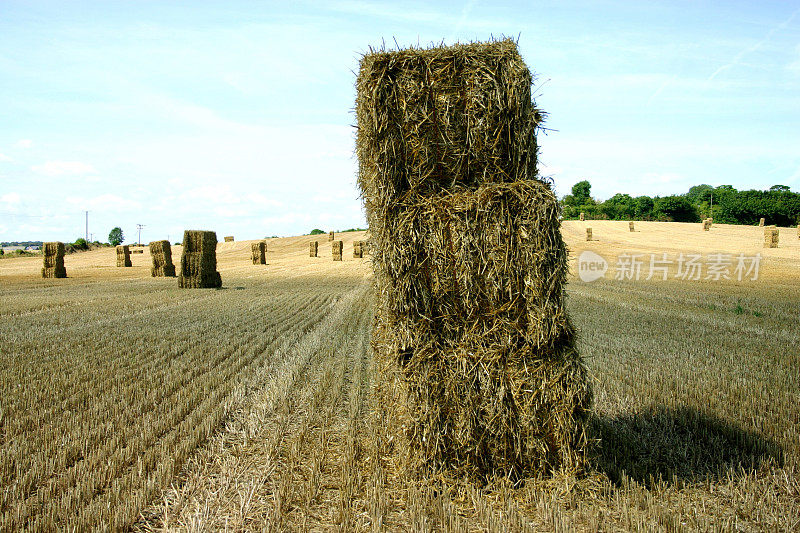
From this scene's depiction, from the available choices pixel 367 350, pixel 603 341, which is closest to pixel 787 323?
pixel 603 341

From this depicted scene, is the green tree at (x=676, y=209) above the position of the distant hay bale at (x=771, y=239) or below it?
above

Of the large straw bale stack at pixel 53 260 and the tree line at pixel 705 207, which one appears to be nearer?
the large straw bale stack at pixel 53 260

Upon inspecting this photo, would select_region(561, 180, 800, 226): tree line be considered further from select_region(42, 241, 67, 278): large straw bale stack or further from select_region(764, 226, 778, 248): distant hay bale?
select_region(42, 241, 67, 278): large straw bale stack

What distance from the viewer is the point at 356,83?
4750 mm

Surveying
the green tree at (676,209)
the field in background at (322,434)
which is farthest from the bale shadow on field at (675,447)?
the green tree at (676,209)

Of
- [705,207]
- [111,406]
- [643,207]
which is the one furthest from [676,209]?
[111,406]

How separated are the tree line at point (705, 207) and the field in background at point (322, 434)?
58.6m

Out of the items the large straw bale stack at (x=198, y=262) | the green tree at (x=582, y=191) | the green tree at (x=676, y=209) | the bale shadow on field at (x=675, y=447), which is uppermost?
the green tree at (x=582, y=191)

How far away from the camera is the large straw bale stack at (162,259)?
3262 centimetres

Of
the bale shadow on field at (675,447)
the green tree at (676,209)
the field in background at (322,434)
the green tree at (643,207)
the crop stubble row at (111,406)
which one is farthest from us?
the green tree at (643,207)

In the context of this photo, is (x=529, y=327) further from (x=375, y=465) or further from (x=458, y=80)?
(x=458, y=80)

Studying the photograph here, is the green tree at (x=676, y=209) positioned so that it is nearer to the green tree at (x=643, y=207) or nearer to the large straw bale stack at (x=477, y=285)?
the green tree at (x=643, y=207)

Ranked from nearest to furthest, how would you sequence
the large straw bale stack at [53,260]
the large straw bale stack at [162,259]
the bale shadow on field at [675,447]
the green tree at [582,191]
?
the bale shadow on field at [675,447] < the large straw bale stack at [53,260] < the large straw bale stack at [162,259] < the green tree at [582,191]

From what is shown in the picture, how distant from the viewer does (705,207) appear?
277 ft
